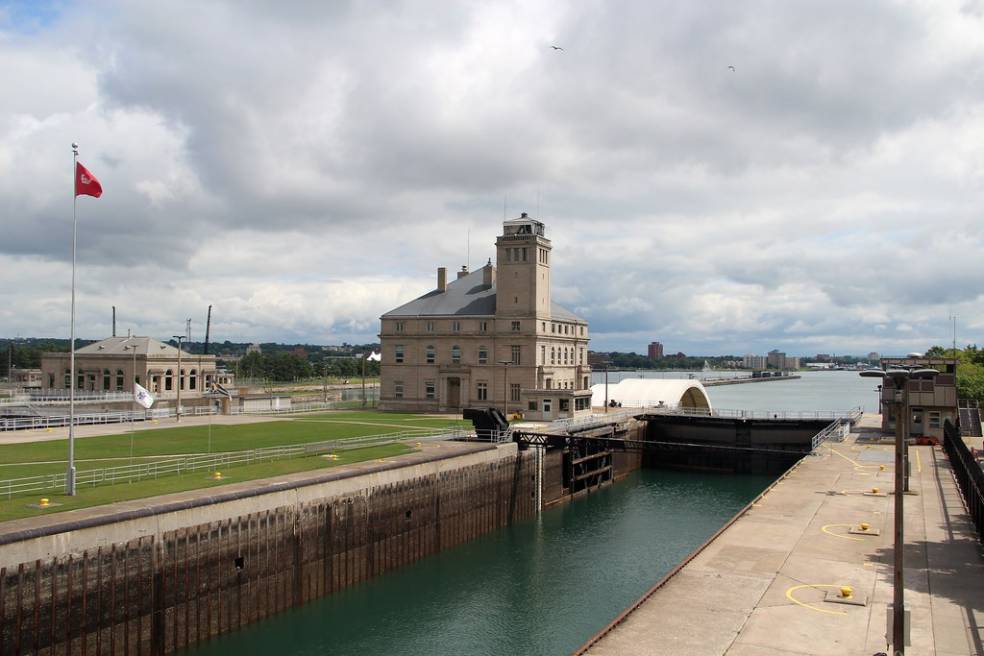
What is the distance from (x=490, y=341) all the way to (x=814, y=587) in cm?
6083

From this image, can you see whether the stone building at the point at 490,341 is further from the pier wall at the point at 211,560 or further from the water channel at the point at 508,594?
the pier wall at the point at 211,560

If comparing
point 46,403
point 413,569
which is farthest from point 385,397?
point 413,569

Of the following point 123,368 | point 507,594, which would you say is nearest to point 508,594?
point 507,594

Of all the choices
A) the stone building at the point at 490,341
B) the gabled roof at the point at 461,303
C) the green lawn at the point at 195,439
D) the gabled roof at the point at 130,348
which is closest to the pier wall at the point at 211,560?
the green lawn at the point at 195,439

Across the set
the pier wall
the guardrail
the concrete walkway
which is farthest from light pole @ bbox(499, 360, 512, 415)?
the concrete walkway

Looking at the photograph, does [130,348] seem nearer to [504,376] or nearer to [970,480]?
[504,376]

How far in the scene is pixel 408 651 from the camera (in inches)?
1214

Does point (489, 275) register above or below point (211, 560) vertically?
above

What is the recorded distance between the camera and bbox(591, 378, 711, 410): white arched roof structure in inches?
3797

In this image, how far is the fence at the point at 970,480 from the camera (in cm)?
3334

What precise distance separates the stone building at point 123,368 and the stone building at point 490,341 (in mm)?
26423

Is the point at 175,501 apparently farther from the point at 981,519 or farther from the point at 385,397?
the point at 385,397

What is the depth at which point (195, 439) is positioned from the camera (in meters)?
53.7

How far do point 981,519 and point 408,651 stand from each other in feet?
77.0
